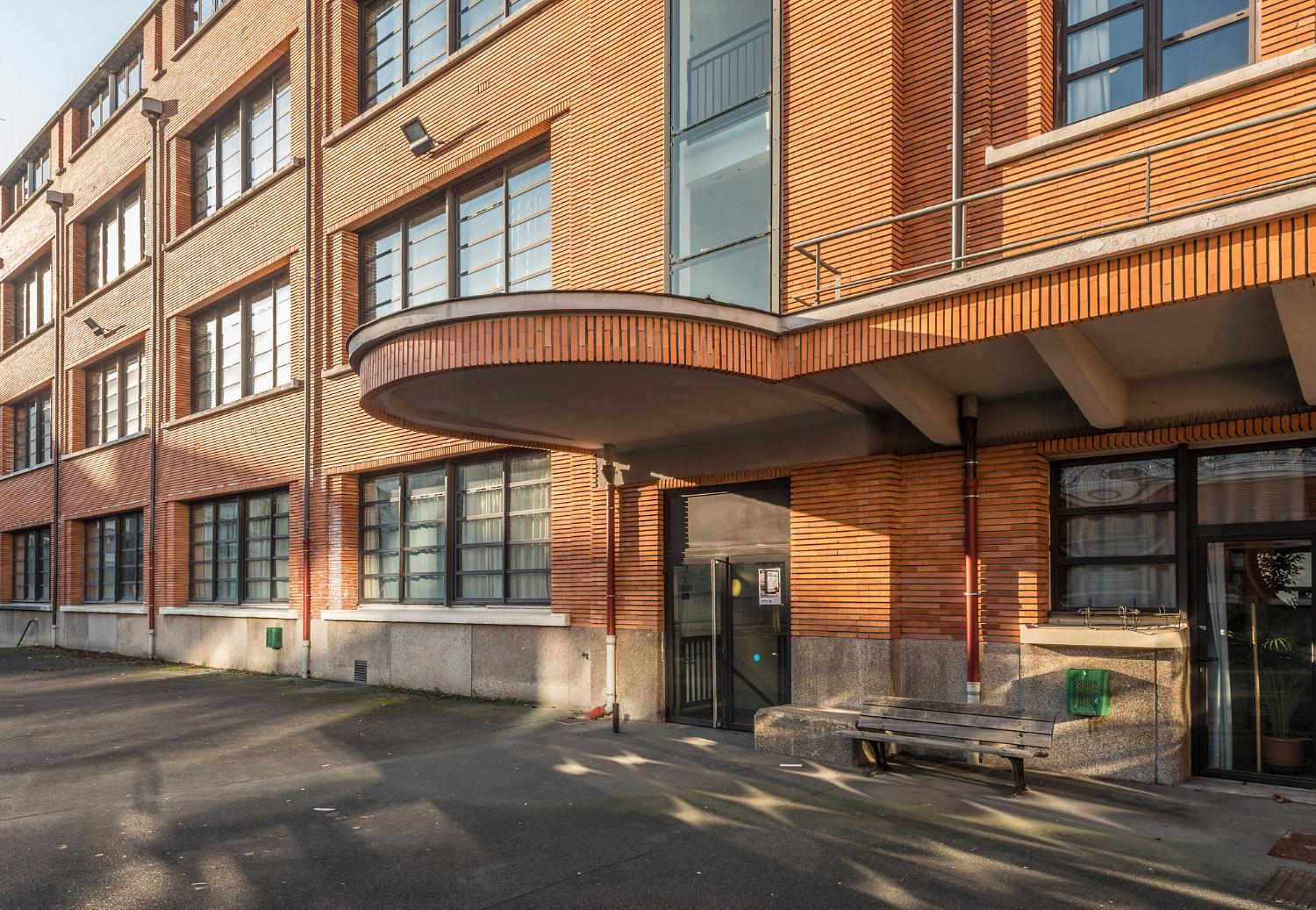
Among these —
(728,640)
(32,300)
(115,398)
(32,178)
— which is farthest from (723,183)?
(32,178)

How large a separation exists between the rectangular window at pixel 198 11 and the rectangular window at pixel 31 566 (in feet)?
48.3

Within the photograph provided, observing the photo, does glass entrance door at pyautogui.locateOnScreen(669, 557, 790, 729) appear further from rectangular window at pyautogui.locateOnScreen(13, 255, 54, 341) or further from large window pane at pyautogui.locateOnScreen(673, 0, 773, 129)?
rectangular window at pyautogui.locateOnScreen(13, 255, 54, 341)

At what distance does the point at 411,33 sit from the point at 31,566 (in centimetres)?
2206

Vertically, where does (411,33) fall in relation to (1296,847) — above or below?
above

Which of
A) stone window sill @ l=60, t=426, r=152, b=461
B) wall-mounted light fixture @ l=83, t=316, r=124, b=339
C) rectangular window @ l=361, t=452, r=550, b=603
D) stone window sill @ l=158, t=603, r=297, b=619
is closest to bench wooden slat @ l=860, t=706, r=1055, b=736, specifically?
rectangular window @ l=361, t=452, r=550, b=603

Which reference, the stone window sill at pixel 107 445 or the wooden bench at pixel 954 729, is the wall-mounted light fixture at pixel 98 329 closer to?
the stone window sill at pixel 107 445

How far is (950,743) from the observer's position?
8141 millimetres

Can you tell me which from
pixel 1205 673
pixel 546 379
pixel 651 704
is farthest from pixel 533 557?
pixel 1205 673

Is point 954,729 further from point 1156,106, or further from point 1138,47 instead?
point 1138,47

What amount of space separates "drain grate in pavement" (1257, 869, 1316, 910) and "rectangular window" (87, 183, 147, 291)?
25352mm

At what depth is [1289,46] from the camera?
7.83m

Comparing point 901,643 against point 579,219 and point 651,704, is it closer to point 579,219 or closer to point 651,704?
point 651,704

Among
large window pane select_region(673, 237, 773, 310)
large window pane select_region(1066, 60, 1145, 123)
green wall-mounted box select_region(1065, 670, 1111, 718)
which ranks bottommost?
green wall-mounted box select_region(1065, 670, 1111, 718)

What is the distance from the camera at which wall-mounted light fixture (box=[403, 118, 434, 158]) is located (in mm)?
15305
